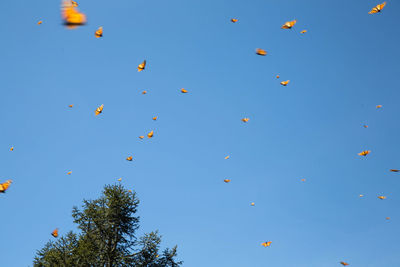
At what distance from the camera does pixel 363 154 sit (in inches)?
462

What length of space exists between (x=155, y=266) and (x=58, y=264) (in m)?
4.82

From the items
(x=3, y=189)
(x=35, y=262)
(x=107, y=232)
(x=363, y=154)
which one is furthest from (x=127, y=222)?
(x=363, y=154)

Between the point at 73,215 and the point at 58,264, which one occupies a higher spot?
the point at 73,215

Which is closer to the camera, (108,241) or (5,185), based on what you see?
(5,185)

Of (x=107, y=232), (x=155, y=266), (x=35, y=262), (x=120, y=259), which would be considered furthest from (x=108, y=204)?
(x=35, y=262)

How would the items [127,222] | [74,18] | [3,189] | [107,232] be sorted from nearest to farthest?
[74,18], [3,189], [107,232], [127,222]

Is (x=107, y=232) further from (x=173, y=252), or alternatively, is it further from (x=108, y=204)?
(x=173, y=252)

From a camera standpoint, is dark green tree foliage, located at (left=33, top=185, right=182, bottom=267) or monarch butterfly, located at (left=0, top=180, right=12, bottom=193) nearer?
monarch butterfly, located at (left=0, top=180, right=12, bottom=193)

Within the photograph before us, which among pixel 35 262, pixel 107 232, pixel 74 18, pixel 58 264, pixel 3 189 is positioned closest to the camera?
pixel 74 18

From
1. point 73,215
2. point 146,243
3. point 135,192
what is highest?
point 135,192

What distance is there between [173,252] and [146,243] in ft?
5.46

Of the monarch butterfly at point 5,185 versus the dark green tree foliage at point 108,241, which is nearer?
the monarch butterfly at point 5,185

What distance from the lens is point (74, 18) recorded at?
2984 mm

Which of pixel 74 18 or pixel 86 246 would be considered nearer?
pixel 74 18
